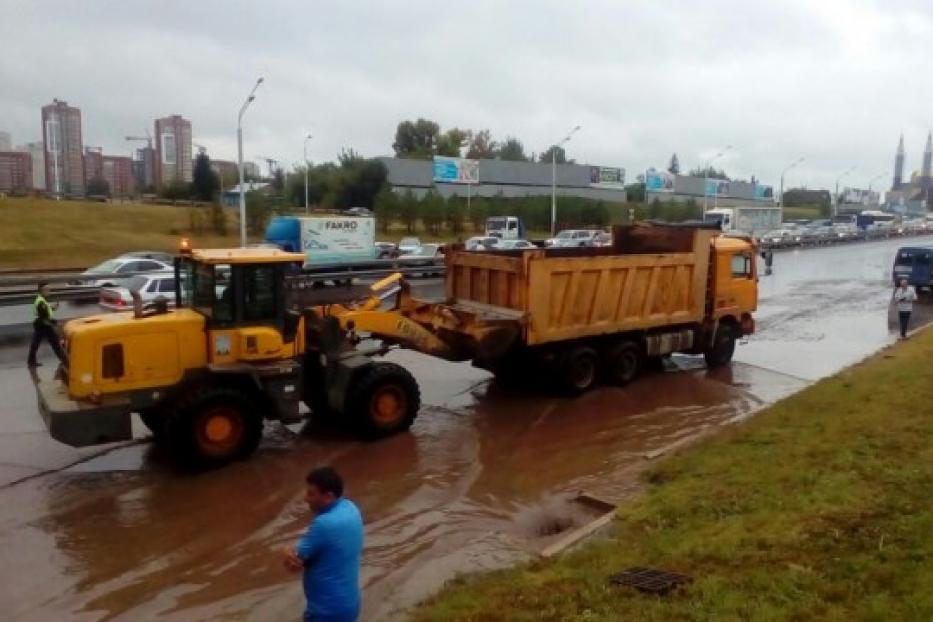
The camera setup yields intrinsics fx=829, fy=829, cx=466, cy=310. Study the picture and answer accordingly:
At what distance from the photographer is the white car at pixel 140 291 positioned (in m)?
20.1

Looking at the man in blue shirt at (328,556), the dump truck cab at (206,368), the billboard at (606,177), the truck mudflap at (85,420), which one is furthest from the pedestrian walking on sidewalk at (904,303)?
the billboard at (606,177)

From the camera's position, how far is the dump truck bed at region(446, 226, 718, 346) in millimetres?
12984

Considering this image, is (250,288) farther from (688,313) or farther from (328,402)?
(688,313)

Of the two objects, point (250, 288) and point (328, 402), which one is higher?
point (250, 288)

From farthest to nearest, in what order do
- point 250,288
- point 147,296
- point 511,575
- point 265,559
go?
point 147,296 < point 250,288 < point 265,559 < point 511,575

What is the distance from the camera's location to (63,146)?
4505 inches

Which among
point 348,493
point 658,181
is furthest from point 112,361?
point 658,181

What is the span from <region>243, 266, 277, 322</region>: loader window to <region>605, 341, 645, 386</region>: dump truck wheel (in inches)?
250

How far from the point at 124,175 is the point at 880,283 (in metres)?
127

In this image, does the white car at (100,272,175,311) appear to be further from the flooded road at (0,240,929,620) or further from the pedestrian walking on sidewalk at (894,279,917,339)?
the pedestrian walking on sidewalk at (894,279,917,339)

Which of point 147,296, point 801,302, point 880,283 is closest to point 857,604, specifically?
point 147,296

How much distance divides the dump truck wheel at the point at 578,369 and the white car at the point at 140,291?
35.7ft

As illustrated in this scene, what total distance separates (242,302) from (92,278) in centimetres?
1667

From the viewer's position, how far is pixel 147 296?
20.5 meters
